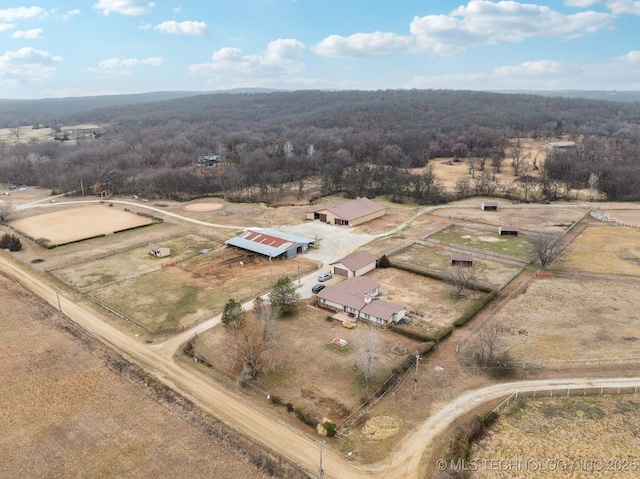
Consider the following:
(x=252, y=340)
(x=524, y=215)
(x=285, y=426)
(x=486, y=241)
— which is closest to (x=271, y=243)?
(x=252, y=340)

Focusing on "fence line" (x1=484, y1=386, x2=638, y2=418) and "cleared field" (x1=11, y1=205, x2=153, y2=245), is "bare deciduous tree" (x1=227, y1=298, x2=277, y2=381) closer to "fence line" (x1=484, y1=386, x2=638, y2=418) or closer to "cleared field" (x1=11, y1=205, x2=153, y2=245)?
"fence line" (x1=484, y1=386, x2=638, y2=418)

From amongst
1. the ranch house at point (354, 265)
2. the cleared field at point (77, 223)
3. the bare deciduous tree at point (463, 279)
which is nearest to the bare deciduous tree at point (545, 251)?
the bare deciduous tree at point (463, 279)

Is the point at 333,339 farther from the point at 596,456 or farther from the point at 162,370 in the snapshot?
the point at 596,456

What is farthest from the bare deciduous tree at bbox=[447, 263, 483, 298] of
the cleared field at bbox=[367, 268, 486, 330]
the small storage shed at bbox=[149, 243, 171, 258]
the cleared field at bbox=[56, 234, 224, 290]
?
→ the small storage shed at bbox=[149, 243, 171, 258]

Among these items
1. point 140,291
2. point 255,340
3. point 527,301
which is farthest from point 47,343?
point 527,301

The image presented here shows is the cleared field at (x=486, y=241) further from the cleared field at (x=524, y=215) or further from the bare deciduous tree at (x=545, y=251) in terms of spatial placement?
the cleared field at (x=524, y=215)

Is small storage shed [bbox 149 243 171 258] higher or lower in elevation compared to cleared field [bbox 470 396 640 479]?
higher

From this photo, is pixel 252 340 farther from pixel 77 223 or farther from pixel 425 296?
pixel 77 223
